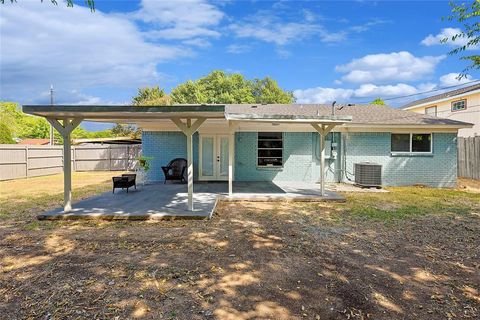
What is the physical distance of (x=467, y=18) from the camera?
36.3 ft

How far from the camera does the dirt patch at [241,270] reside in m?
3.14

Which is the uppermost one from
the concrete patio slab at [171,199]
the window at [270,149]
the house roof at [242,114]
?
the house roof at [242,114]

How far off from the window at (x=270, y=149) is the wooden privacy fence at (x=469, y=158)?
30.6ft

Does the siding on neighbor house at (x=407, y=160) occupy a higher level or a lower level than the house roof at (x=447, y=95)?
lower

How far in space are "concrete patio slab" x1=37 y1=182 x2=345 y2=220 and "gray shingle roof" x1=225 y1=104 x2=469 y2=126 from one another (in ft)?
9.63

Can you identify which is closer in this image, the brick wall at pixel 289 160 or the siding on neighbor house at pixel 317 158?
the siding on neighbor house at pixel 317 158

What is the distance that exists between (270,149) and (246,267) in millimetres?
9217

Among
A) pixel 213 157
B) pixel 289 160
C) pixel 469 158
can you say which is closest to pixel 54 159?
pixel 213 157

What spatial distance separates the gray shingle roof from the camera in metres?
12.6

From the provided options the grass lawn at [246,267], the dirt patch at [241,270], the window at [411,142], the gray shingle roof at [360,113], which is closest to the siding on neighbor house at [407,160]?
the window at [411,142]

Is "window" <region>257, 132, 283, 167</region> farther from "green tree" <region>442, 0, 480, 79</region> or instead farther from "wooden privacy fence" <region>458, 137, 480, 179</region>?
"wooden privacy fence" <region>458, 137, 480, 179</region>

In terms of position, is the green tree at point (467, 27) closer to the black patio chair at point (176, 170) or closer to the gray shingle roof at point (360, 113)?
the gray shingle roof at point (360, 113)

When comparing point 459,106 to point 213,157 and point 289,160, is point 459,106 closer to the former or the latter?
point 289,160

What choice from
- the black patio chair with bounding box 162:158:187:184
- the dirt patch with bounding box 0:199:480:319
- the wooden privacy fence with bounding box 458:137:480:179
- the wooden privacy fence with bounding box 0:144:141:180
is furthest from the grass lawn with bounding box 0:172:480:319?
the wooden privacy fence with bounding box 0:144:141:180
